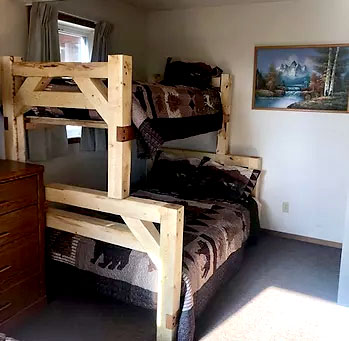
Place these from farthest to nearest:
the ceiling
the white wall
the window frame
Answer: the ceiling
the white wall
the window frame

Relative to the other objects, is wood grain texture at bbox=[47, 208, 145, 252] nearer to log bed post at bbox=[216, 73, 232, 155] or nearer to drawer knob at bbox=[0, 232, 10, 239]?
drawer knob at bbox=[0, 232, 10, 239]

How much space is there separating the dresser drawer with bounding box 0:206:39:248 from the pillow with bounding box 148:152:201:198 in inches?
62.6

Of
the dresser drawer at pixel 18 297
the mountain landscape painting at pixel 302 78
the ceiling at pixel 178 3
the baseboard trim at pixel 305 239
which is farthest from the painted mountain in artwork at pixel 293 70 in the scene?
the dresser drawer at pixel 18 297

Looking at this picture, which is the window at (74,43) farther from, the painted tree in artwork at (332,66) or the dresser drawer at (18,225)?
the painted tree in artwork at (332,66)

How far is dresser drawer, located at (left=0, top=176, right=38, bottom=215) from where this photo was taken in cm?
213

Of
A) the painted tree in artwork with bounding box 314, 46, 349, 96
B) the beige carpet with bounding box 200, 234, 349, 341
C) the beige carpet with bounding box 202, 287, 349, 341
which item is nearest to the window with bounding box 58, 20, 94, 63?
the painted tree in artwork with bounding box 314, 46, 349, 96

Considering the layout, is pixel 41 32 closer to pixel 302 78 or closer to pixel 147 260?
pixel 147 260

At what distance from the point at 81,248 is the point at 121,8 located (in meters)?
2.41

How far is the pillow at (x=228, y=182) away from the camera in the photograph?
362cm

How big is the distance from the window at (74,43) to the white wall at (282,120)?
3.28 ft

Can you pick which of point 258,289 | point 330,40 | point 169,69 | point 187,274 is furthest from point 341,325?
point 169,69

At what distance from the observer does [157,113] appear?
246cm

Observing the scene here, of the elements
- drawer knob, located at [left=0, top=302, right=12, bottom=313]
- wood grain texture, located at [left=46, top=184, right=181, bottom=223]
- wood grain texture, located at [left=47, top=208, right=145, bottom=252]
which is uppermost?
wood grain texture, located at [left=46, top=184, right=181, bottom=223]

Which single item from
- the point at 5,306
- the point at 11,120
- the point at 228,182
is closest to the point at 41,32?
the point at 11,120
